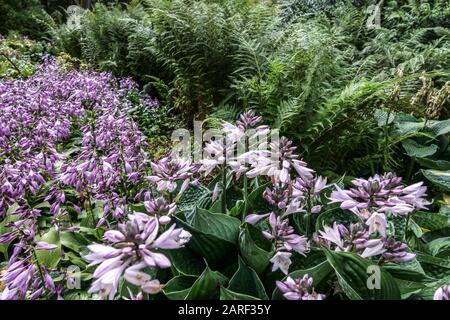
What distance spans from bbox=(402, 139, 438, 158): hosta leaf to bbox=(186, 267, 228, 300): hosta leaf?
2.12 m

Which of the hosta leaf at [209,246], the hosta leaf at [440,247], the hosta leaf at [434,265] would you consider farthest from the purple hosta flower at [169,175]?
the hosta leaf at [440,247]

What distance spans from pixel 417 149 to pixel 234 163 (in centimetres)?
203

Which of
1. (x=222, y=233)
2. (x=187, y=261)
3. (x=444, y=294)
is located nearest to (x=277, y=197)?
(x=222, y=233)

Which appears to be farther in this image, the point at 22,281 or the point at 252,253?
the point at 252,253

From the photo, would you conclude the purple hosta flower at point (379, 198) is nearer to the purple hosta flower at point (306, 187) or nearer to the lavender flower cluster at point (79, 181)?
the purple hosta flower at point (306, 187)

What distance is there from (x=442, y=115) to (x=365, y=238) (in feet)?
9.64

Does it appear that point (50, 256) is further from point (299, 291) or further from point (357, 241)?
point (357, 241)

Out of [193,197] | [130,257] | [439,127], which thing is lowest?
[439,127]

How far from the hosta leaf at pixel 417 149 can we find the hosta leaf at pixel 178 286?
208cm

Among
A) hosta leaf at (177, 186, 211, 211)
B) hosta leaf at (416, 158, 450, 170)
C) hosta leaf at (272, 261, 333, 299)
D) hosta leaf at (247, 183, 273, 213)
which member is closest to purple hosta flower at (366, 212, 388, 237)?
hosta leaf at (272, 261, 333, 299)

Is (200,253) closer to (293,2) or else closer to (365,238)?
(365,238)

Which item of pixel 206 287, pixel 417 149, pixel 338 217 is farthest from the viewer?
pixel 417 149

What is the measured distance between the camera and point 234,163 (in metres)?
1.52

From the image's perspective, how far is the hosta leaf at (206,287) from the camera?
1.32 m
